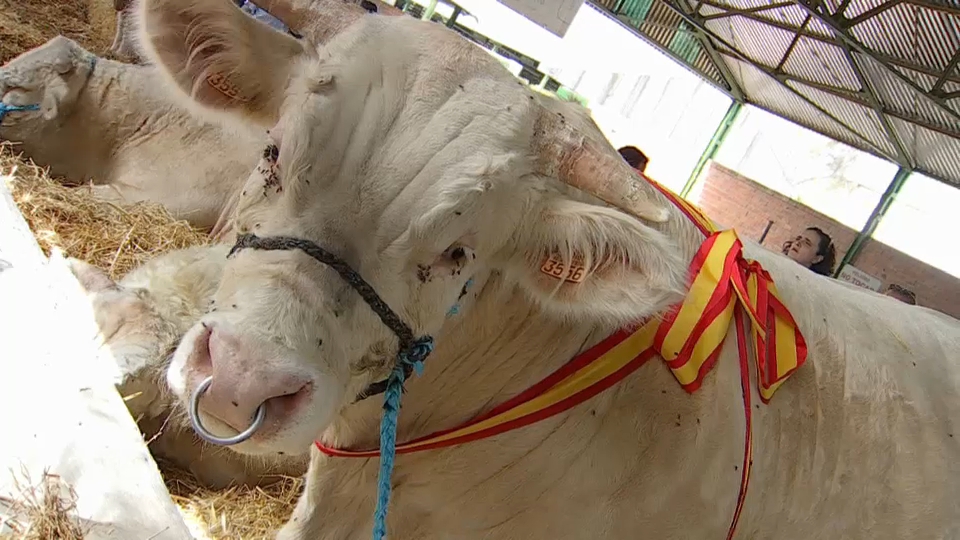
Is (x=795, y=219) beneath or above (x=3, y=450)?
above

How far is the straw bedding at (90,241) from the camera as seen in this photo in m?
1.26

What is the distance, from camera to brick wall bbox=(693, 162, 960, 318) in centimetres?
895

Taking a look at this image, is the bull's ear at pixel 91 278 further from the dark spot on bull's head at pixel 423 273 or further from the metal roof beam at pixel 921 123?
the metal roof beam at pixel 921 123

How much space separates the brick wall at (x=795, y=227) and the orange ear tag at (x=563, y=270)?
8.39m

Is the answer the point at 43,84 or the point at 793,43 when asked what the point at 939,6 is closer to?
the point at 793,43

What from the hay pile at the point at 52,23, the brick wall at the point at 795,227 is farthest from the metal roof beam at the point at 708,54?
the hay pile at the point at 52,23

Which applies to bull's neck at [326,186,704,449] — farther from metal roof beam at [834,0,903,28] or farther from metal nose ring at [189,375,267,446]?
metal roof beam at [834,0,903,28]

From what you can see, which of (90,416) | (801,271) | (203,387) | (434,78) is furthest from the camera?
(801,271)

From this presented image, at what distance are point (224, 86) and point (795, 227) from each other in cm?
1061

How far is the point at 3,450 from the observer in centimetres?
134

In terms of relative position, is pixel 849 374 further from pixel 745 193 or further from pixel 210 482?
pixel 745 193

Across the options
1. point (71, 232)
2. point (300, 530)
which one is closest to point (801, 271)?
point (300, 530)

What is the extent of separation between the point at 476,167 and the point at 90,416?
0.95 m

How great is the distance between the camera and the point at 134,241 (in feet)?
12.3
